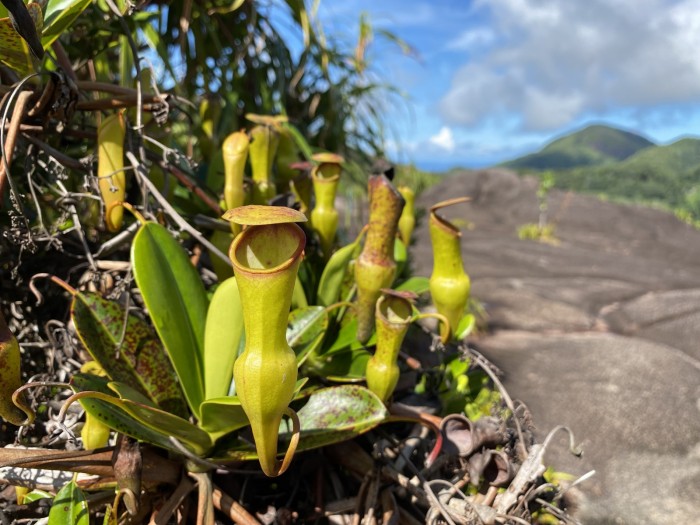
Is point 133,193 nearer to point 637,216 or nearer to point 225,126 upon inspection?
point 225,126

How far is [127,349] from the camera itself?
2.64 feet

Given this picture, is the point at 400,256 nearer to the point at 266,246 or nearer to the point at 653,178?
the point at 266,246

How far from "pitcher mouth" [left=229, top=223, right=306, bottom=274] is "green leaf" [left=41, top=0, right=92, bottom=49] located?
476 mm

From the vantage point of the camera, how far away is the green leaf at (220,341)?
808 millimetres

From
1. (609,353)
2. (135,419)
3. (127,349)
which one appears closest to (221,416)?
(135,419)

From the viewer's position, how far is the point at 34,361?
0.95 m

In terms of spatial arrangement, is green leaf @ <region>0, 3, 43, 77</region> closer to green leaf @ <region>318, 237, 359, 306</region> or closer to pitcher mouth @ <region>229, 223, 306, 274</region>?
pitcher mouth @ <region>229, 223, 306, 274</region>

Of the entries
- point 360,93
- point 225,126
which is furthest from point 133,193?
point 360,93

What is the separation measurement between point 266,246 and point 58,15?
0.50 metres

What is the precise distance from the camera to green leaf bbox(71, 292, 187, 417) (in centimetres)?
76

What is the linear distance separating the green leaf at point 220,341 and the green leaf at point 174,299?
2cm

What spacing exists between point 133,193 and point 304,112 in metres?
1.10

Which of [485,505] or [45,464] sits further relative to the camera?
[485,505]

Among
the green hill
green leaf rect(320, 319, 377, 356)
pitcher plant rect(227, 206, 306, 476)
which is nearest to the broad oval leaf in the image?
green leaf rect(320, 319, 377, 356)
